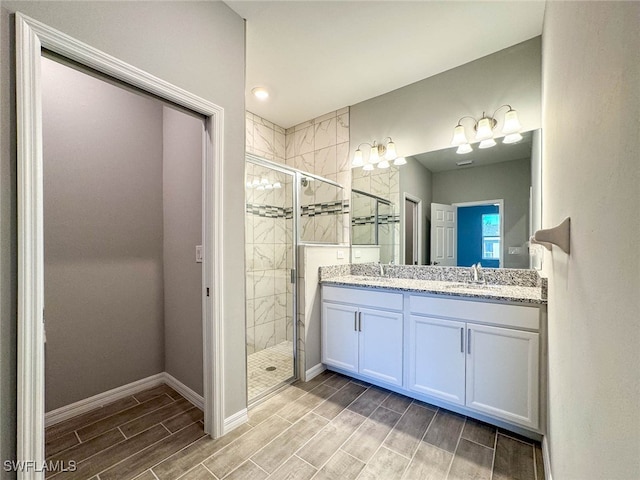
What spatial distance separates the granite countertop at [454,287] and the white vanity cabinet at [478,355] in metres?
0.06

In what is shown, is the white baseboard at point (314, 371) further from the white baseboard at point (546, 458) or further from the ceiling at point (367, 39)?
the ceiling at point (367, 39)

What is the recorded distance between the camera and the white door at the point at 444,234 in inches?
93.8

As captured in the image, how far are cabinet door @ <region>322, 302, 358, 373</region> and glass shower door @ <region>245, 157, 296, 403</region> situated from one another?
300mm

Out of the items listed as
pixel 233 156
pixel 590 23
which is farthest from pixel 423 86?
pixel 590 23

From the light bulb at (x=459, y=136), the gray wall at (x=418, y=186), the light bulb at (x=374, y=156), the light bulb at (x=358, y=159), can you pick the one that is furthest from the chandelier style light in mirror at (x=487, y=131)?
the light bulb at (x=358, y=159)

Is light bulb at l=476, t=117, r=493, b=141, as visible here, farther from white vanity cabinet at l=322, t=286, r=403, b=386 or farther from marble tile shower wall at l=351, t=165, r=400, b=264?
white vanity cabinet at l=322, t=286, r=403, b=386

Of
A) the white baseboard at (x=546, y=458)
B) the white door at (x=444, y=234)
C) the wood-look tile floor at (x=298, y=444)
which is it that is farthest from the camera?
the white door at (x=444, y=234)

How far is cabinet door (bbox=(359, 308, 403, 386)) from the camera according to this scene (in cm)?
208

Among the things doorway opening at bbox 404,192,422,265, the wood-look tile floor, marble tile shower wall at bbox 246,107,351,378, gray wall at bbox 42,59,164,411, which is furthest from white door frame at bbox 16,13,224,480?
doorway opening at bbox 404,192,422,265

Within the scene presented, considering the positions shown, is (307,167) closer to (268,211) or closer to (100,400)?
(268,211)

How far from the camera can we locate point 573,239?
2.69 feet

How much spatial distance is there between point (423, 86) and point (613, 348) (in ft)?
A: 8.57

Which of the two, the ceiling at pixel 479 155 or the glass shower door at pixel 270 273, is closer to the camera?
the ceiling at pixel 479 155

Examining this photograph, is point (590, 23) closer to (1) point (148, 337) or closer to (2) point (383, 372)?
(2) point (383, 372)
